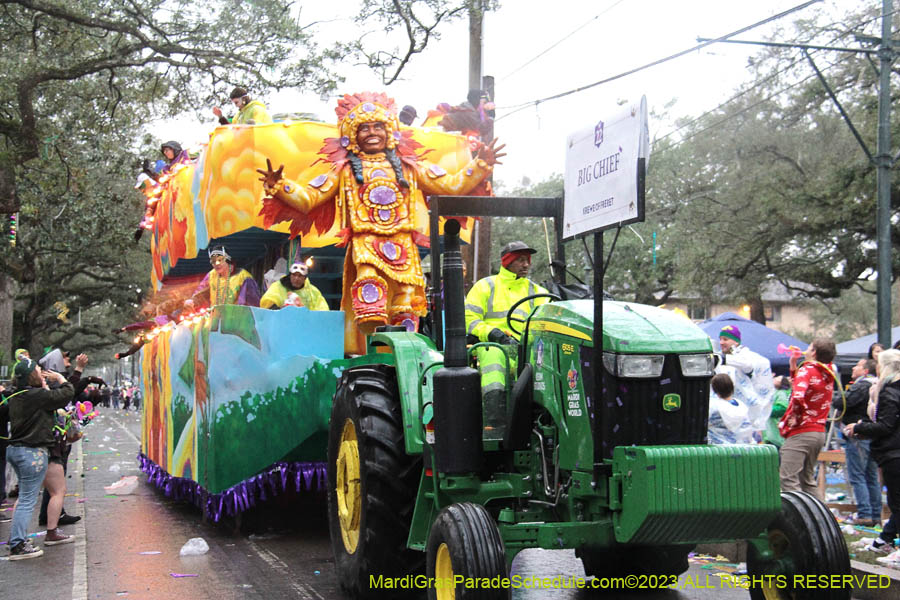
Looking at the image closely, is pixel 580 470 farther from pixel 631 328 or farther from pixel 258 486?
pixel 258 486

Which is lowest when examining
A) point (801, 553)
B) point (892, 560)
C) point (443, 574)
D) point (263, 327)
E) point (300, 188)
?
point (892, 560)

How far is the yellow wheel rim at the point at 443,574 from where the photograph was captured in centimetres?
459

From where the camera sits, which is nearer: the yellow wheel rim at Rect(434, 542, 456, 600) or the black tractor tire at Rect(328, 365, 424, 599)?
the yellow wheel rim at Rect(434, 542, 456, 600)

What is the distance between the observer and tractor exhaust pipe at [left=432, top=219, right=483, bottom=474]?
5.00 metres

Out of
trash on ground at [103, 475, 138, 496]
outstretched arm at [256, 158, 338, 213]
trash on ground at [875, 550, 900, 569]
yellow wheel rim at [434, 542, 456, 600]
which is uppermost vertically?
outstretched arm at [256, 158, 338, 213]

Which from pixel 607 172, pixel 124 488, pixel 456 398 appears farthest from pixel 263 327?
pixel 124 488

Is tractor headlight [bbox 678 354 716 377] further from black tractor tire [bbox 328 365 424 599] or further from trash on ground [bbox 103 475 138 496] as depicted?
trash on ground [bbox 103 475 138 496]

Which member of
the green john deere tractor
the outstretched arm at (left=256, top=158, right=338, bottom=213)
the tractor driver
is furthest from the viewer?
the outstretched arm at (left=256, top=158, right=338, bottom=213)

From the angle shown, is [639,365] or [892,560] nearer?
[639,365]

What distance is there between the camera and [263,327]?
319 inches

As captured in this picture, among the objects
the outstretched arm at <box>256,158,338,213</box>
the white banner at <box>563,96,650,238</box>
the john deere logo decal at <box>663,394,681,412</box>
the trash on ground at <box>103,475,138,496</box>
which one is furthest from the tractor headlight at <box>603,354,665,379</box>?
the trash on ground at <box>103,475,138,496</box>

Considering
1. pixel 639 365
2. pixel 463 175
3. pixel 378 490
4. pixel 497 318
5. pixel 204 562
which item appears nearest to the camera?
pixel 639 365

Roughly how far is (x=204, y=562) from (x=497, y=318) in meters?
3.29

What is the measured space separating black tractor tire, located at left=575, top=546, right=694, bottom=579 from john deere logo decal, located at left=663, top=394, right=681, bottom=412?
1174 mm
